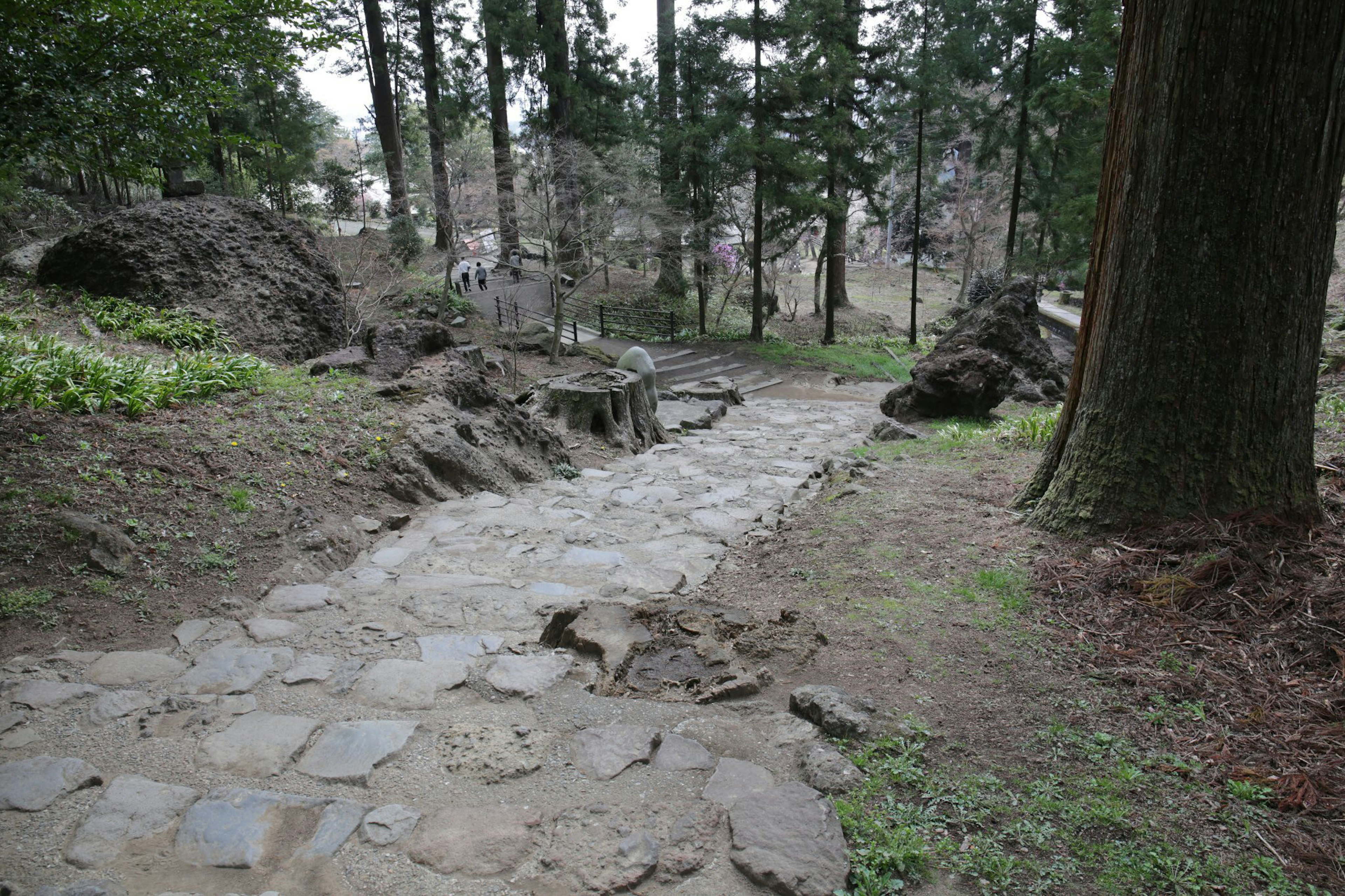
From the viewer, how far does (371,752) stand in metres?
2.40

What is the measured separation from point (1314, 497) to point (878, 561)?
1.92m

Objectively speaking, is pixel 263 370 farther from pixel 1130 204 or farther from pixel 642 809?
pixel 1130 204

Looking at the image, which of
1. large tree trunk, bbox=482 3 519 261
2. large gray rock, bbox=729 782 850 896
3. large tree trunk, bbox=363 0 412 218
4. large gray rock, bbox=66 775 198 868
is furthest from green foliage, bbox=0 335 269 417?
large tree trunk, bbox=363 0 412 218

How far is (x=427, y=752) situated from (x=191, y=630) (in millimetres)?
1589

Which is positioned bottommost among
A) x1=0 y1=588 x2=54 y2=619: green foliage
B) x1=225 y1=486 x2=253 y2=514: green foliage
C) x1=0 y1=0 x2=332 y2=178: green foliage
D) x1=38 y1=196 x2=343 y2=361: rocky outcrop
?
x1=0 y1=588 x2=54 y2=619: green foliage

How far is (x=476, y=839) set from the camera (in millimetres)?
1987

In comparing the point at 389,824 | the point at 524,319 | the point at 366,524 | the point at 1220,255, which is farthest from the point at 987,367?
the point at 524,319

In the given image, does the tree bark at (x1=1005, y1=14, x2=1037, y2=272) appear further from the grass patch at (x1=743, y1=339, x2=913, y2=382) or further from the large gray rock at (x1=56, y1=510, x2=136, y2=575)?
the large gray rock at (x1=56, y1=510, x2=136, y2=575)

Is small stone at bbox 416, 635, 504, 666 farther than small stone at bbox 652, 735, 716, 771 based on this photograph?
Yes

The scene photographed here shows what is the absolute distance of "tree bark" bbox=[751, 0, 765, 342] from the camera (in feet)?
60.7

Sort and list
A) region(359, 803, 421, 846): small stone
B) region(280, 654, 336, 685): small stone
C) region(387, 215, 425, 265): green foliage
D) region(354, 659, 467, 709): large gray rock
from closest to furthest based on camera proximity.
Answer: region(359, 803, 421, 846): small stone
region(354, 659, 467, 709): large gray rock
region(280, 654, 336, 685): small stone
region(387, 215, 425, 265): green foliage

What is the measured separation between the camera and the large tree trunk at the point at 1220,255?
3051 millimetres

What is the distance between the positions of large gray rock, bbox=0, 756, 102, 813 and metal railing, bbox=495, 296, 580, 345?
15.7 metres

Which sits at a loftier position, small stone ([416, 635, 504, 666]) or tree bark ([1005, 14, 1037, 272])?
tree bark ([1005, 14, 1037, 272])
